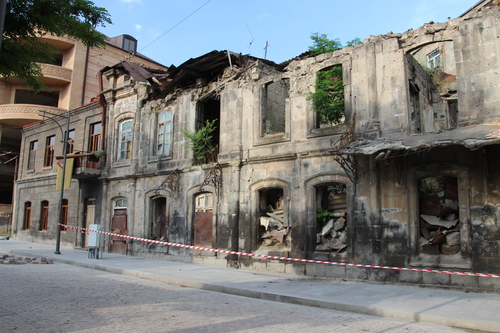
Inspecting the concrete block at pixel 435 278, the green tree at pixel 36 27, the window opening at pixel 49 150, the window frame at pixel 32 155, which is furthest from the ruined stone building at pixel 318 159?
the window frame at pixel 32 155

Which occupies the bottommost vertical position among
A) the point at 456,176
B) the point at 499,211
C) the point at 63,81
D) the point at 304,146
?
the point at 499,211

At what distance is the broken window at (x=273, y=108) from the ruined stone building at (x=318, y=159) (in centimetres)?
6

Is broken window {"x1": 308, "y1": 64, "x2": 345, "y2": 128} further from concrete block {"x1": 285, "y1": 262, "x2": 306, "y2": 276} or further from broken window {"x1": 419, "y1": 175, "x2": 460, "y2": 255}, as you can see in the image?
concrete block {"x1": 285, "y1": 262, "x2": 306, "y2": 276}

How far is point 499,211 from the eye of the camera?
9.91 meters

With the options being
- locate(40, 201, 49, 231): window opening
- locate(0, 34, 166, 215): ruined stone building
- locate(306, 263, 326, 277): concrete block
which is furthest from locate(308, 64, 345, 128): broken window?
locate(0, 34, 166, 215): ruined stone building

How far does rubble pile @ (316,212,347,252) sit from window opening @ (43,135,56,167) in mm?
19372

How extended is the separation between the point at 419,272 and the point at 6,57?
412 inches

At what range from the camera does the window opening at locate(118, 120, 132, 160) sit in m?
20.2

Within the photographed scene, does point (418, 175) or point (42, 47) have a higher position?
point (42, 47)

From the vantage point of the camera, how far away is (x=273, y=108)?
1689 cm

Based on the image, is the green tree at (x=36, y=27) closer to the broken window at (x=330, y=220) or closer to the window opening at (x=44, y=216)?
the broken window at (x=330, y=220)

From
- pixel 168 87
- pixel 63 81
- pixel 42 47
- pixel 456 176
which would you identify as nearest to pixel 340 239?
pixel 456 176

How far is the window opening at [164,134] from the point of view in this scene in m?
18.3

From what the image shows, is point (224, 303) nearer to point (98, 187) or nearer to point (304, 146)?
point (304, 146)
